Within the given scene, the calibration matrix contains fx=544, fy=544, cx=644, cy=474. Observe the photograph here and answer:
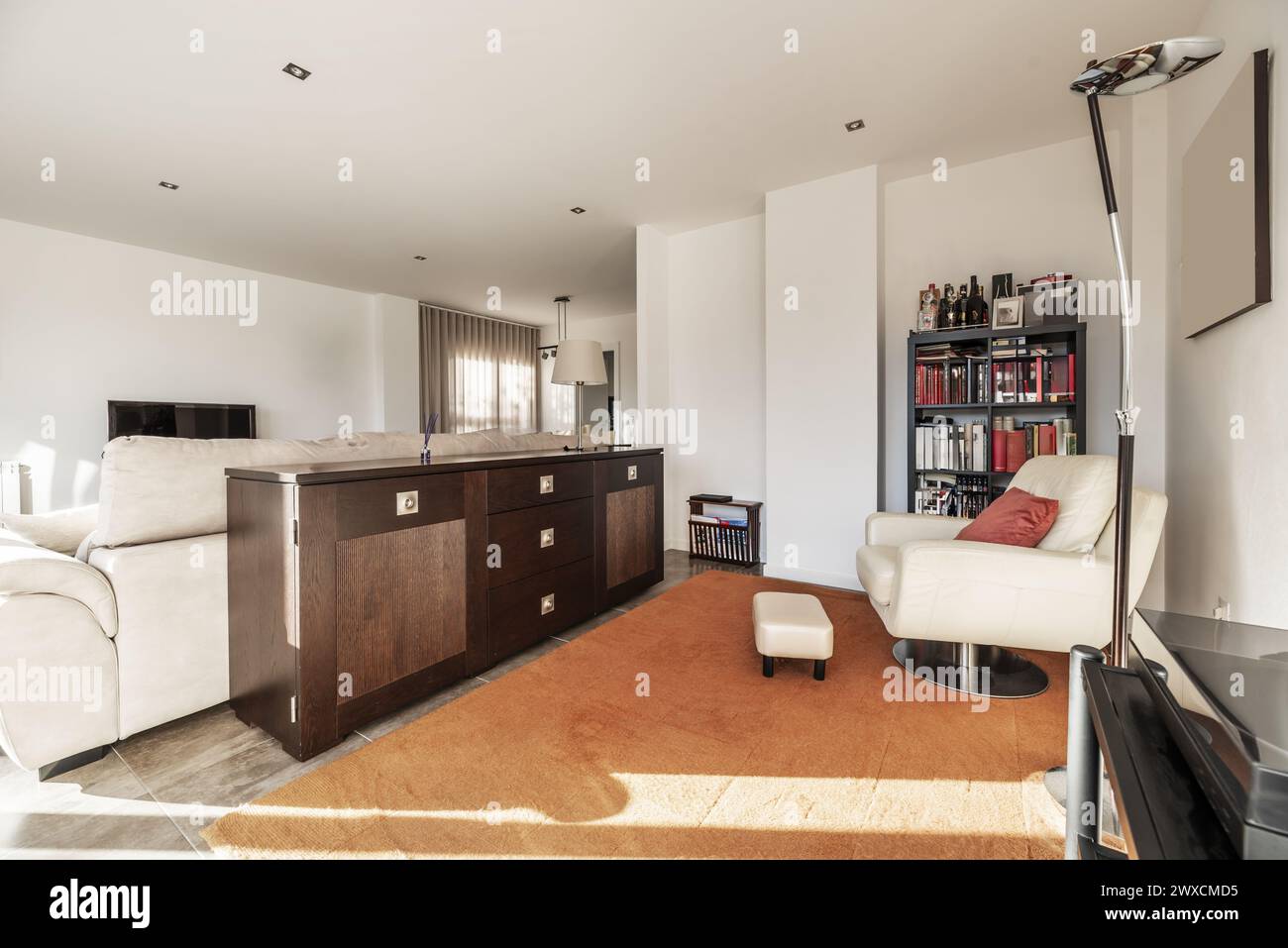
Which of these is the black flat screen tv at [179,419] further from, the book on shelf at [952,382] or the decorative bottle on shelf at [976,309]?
the decorative bottle on shelf at [976,309]

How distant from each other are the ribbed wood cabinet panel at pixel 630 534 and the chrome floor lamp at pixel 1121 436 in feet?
6.87

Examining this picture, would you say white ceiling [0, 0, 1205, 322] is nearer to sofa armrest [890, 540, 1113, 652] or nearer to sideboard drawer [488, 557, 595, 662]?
sofa armrest [890, 540, 1113, 652]

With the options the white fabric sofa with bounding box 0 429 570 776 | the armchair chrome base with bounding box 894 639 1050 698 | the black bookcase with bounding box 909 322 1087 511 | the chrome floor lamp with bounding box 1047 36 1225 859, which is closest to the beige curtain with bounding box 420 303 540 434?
the white fabric sofa with bounding box 0 429 570 776

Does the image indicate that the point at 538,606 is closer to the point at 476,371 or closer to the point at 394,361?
the point at 394,361

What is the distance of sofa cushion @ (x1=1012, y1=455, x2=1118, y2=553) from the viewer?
6.31 feet

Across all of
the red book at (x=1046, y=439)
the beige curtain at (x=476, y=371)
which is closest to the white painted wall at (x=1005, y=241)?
the red book at (x=1046, y=439)

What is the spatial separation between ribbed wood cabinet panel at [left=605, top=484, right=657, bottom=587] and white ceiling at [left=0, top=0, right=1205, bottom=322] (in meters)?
2.08

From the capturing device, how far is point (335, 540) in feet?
5.57

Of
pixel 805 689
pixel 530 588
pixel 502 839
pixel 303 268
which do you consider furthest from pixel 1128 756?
pixel 303 268

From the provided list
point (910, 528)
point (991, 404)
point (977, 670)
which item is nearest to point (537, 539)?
point (910, 528)

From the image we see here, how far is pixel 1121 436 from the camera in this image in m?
1.55
